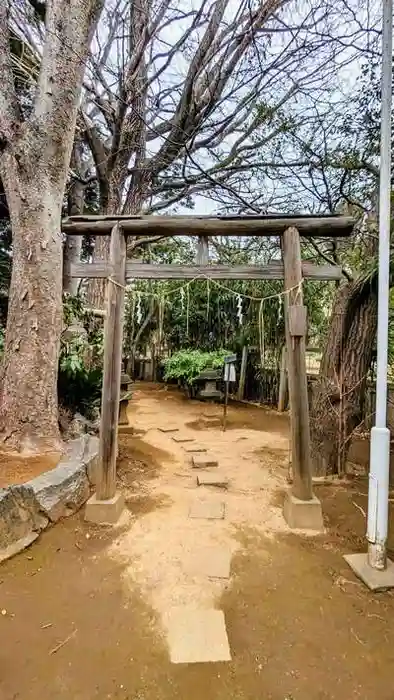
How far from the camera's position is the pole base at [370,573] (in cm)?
205

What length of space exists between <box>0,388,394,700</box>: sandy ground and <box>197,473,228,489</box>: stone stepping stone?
20 cm

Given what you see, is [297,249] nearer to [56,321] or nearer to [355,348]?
[355,348]

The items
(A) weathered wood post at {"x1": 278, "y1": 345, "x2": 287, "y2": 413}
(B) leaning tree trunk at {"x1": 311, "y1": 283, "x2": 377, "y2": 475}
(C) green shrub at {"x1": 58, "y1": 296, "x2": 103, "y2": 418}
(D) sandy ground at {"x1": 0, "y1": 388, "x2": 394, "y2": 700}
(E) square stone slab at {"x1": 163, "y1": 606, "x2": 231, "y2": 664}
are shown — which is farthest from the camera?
(A) weathered wood post at {"x1": 278, "y1": 345, "x2": 287, "y2": 413}

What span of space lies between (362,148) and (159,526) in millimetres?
3965

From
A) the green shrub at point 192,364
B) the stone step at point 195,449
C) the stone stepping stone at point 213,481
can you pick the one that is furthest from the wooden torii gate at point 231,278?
the green shrub at point 192,364

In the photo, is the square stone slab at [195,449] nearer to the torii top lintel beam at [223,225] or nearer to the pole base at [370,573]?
the pole base at [370,573]

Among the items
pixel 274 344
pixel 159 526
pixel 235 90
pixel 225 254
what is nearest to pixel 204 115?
pixel 235 90

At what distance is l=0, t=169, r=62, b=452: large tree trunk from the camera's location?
3.21 metres

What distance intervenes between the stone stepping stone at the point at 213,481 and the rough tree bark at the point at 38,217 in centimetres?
143

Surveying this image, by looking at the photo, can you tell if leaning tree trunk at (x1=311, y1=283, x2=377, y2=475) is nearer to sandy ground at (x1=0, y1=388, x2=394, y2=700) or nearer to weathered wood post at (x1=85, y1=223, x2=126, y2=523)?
sandy ground at (x1=0, y1=388, x2=394, y2=700)

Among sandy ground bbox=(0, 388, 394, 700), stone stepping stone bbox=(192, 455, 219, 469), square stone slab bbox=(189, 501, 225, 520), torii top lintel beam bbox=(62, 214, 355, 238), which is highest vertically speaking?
torii top lintel beam bbox=(62, 214, 355, 238)

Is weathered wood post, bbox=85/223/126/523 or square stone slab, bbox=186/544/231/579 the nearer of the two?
square stone slab, bbox=186/544/231/579

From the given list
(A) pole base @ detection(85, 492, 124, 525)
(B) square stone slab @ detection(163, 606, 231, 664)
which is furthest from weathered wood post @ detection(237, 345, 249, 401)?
(B) square stone slab @ detection(163, 606, 231, 664)

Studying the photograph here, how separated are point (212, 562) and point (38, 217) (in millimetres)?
3201
